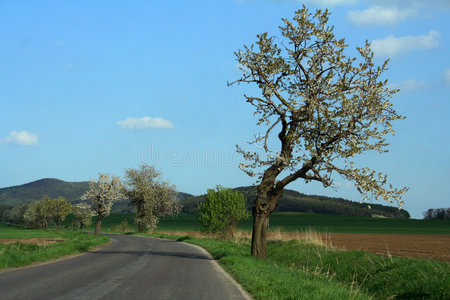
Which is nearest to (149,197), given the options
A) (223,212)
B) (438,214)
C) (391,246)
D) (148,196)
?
(148,196)

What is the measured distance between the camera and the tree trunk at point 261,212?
81.4ft

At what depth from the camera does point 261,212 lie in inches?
978

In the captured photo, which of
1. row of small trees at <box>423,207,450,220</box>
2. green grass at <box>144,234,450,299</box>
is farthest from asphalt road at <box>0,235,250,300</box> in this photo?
row of small trees at <box>423,207,450,220</box>

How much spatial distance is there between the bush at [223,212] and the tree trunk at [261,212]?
23.1m

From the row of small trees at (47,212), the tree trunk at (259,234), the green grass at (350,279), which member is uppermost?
the row of small trees at (47,212)

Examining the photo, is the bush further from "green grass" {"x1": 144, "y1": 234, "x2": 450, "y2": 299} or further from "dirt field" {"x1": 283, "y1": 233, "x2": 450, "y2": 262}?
"green grass" {"x1": 144, "y1": 234, "x2": 450, "y2": 299}

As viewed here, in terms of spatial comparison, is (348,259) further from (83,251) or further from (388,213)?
(388,213)

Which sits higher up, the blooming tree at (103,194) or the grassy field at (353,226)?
the blooming tree at (103,194)

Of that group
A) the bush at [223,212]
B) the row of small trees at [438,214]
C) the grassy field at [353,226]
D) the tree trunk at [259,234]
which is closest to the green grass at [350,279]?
the tree trunk at [259,234]

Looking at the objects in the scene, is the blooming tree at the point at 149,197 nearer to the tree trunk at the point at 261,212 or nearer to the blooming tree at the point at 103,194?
the blooming tree at the point at 103,194

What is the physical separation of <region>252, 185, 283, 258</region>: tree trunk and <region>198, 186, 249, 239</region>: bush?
23.1 m

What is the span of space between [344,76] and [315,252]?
10.9 meters

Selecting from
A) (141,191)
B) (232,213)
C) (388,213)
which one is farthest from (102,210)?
(388,213)

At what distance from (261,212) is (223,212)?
80.8 feet
